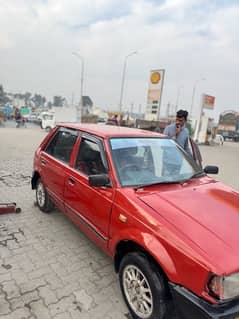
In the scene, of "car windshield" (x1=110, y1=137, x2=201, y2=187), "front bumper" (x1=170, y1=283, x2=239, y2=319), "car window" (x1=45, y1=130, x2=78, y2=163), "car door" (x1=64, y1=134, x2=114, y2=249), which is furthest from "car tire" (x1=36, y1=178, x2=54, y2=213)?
"front bumper" (x1=170, y1=283, x2=239, y2=319)

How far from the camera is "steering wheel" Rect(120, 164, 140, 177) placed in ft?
8.73

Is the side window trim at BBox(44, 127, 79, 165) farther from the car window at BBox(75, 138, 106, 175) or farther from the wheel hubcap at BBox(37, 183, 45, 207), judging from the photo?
the wheel hubcap at BBox(37, 183, 45, 207)

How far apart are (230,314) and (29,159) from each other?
8569mm

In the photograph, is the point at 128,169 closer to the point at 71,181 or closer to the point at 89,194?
the point at 89,194

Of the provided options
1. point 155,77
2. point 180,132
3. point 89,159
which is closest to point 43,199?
point 89,159

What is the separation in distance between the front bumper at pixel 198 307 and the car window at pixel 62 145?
220 centimetres

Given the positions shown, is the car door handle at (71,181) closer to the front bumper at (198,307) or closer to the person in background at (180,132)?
the front bumper at (198,307)

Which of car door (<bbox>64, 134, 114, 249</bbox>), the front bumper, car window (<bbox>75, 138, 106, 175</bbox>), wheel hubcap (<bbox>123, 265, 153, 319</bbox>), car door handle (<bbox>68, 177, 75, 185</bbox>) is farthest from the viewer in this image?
→ car door handle (<bbox>68, 177, 75, 185</bbox>)

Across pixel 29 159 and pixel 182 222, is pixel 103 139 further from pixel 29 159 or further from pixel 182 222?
pixel 29 159

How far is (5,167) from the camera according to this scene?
763 centimetres

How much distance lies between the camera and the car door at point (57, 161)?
3.50m

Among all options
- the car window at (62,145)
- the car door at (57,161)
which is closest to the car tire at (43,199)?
the car door at (57,161)

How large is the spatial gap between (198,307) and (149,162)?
159 cm

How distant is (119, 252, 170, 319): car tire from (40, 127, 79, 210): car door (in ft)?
5.12
